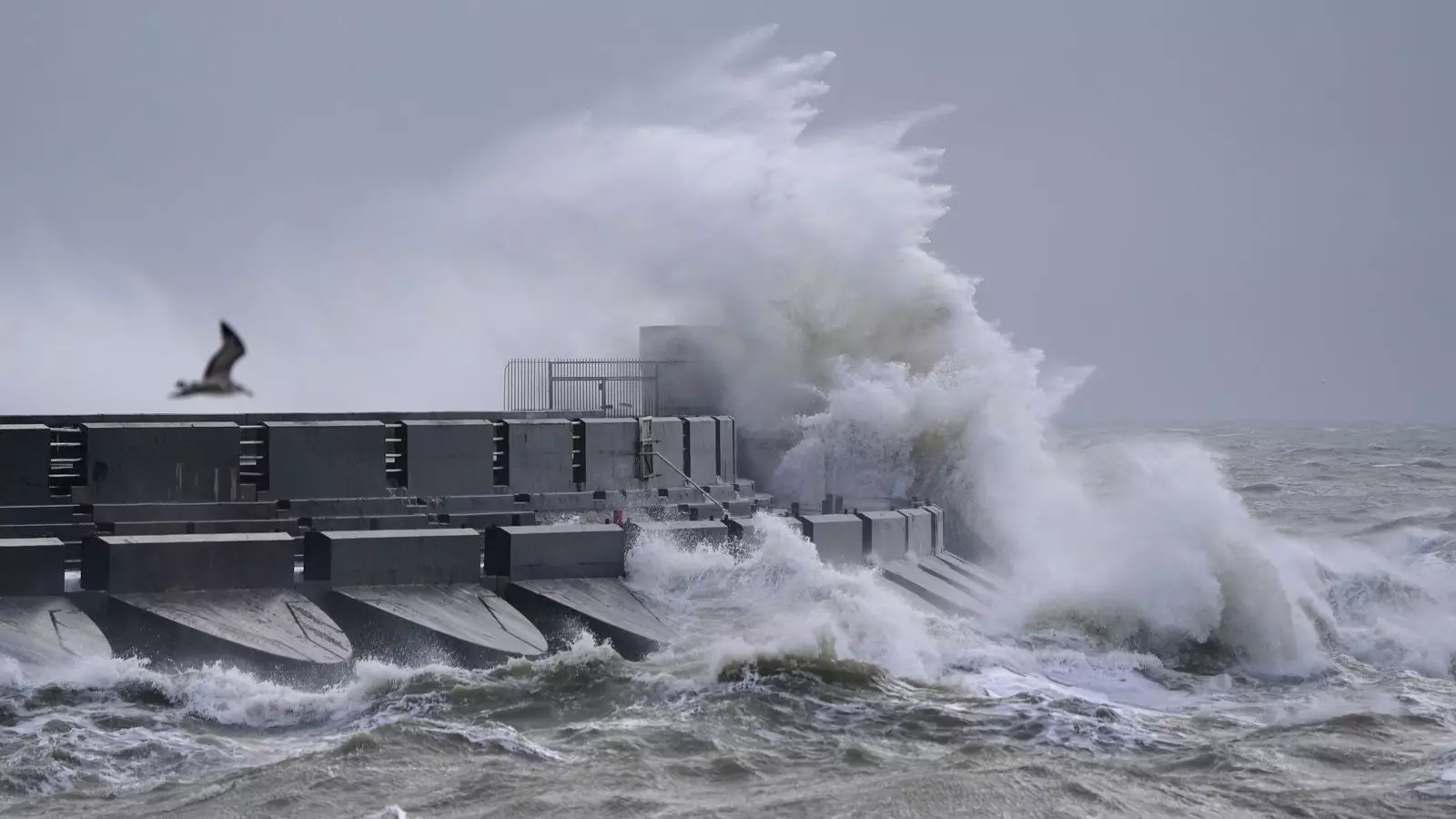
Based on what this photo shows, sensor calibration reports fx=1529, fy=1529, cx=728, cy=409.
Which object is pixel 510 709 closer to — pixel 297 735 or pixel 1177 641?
pixel 297 735

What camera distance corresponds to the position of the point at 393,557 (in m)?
11.9

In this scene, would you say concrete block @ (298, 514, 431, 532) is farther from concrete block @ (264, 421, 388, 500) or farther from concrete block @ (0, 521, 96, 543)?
concrete block @ (0, 521, 96, 543)

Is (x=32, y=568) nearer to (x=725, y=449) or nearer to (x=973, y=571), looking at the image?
(x=725, y=449)

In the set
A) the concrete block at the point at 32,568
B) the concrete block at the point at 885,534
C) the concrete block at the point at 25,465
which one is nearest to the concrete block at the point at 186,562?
the concrete block at the point at 32,568

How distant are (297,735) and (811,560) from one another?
502 centimetres

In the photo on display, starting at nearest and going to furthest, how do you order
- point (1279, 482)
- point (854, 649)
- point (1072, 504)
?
1. point (854, 649)
2. point (1072, 504)
3. point (1279, 482)

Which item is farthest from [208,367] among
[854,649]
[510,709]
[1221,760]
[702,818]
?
[1221,760]

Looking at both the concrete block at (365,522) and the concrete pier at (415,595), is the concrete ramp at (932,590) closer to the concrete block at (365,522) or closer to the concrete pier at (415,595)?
the concrete pier at (415,595)

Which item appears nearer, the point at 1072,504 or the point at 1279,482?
the point at 1072,504

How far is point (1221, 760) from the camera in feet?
34.0

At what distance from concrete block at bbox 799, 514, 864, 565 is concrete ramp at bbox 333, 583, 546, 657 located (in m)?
2.99

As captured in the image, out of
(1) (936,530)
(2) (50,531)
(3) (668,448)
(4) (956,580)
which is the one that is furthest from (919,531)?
(2) (50,531)

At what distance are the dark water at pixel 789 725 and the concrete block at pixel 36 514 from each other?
2.21 meters

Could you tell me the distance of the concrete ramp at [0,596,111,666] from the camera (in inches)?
392
